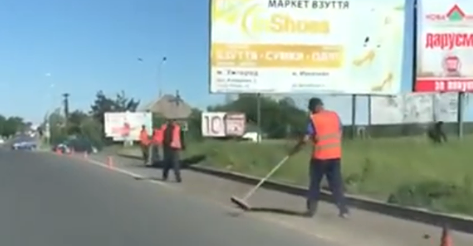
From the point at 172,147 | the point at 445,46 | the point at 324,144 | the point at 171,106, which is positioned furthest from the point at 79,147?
the point at 324,144

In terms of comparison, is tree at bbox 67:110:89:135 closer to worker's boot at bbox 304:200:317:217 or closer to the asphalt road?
the asphalt road

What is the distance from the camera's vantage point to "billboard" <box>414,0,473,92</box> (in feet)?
103

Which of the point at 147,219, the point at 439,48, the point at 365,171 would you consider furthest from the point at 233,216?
the point at 439,48

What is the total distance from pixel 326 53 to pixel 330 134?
1816 cm

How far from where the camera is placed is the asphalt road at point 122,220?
1289 centimetres

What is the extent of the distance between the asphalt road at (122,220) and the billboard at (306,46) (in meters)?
9.88

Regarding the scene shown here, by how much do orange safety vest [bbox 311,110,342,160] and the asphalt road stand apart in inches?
57.3

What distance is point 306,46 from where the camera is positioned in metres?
33.2

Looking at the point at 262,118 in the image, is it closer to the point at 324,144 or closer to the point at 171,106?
the point at 171,106

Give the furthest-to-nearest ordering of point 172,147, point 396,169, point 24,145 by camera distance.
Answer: point 24,145, point 172,147, point 396,169

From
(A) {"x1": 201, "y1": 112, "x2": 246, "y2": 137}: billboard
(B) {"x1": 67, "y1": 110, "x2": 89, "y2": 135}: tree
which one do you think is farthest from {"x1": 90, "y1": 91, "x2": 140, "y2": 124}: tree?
(A) {"x1": 201, "y1": 112, "x2": 246, "y2": 137}: billboard

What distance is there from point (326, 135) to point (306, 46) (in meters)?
18.0

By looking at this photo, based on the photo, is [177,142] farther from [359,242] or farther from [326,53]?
[359,242]

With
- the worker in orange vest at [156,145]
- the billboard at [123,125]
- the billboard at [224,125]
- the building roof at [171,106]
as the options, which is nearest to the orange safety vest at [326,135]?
the worker in orange vest at [156,145]
